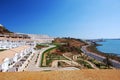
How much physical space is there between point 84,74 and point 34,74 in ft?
5.62

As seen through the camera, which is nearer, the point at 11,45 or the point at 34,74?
the point at 34,74

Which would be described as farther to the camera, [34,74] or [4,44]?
[4,44]

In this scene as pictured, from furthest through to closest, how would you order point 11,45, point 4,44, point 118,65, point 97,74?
point 11,45 → point 4,44 → point 118,65 → point 97,74

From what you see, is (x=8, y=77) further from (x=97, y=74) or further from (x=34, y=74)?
(x=97, y=74)

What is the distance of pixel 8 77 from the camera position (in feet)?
17.4

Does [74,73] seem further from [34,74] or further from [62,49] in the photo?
[62,49]

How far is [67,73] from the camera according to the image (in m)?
5.62

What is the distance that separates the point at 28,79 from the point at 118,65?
3533cm

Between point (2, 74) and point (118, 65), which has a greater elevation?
point (2, 74)

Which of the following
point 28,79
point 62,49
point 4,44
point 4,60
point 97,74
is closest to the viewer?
point 28,79

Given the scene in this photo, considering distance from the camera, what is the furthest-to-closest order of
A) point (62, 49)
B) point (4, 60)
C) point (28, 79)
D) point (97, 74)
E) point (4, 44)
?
point (62, 49) < point (4, 44) < point (4, 60) < point (97, 74) < point (28, 79)

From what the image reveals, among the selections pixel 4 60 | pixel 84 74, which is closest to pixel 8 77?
pixel 84 74

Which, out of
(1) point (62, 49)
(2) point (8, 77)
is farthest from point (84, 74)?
(1) point (62, 49)

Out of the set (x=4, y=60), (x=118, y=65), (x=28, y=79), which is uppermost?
(x=28, y=79)
